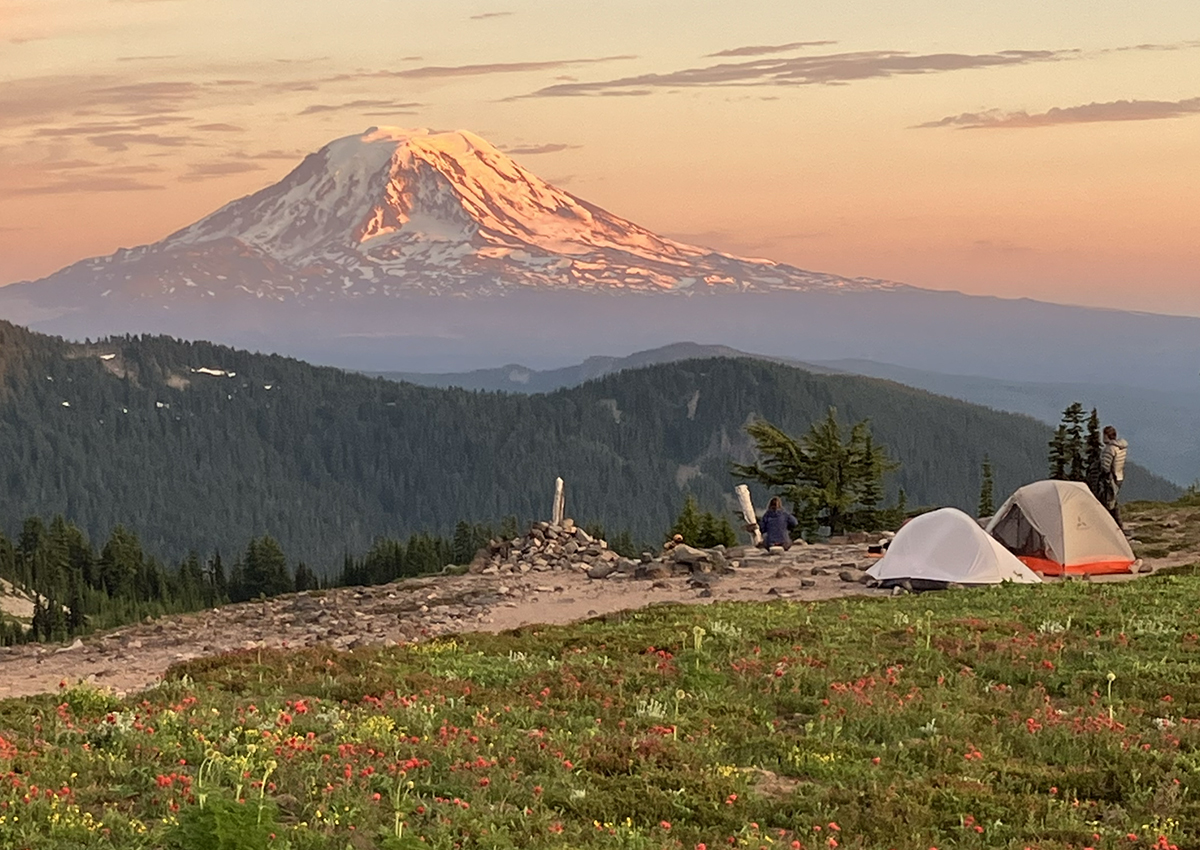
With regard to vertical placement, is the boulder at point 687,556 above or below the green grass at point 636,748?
below

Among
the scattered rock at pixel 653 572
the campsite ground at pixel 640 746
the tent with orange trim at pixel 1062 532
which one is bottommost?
the scattered rock at pixel 653 572

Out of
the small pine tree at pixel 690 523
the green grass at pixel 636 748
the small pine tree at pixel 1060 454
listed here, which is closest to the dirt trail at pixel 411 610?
the green grass at pixel 636 748

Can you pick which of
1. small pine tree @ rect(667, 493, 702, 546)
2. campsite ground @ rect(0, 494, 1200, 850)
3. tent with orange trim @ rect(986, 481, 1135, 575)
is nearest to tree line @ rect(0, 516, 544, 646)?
small pine tree @ rect(667, 493, 702, 546)

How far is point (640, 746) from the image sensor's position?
14.3 m

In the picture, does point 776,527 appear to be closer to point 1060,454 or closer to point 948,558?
point 948,558

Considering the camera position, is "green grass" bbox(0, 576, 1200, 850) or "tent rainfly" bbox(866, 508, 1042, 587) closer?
"green grass" bbox(0, 576, 1200, 850)

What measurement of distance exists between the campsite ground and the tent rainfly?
10075 millimetres

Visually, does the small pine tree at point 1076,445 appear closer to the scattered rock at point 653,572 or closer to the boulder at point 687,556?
the boulder at point 687,556

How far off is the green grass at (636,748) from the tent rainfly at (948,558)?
10692mm

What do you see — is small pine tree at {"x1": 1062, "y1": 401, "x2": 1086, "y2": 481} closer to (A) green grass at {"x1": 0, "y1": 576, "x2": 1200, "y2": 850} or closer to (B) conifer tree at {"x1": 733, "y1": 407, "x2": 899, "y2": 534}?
(B) conifer tree at {"x1": 733, "y1": 407, "x2": 899, "y2": 534}

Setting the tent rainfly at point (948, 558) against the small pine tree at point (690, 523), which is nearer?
the tent rainfly at point (948, 558)

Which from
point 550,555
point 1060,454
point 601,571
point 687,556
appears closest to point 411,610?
point 601,571

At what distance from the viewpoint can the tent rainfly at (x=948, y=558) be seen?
33344mm

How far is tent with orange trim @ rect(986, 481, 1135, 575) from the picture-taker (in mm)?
36781
